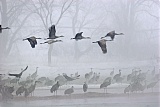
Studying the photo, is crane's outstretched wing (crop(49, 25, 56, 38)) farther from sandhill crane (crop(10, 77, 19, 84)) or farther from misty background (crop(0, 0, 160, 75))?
sandhill crane (crop(10, 77, 19, 84))

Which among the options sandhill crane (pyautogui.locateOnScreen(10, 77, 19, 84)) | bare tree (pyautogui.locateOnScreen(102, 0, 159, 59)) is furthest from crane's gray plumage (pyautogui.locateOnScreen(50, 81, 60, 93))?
bare tree (pyautogui.locateOnScreen(102, 0, 159, 59))

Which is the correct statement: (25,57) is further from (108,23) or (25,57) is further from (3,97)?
(108,23)

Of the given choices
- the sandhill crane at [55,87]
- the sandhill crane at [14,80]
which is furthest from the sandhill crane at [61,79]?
the sandhill crane at [14,80]

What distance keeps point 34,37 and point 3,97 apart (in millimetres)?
277

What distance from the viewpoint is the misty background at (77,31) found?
1.23m

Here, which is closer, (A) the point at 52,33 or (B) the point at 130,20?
(A) the point at 52,33

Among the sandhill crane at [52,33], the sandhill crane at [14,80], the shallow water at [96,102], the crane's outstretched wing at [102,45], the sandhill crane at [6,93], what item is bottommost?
the shallow water at [96,102]

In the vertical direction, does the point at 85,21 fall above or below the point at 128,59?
above

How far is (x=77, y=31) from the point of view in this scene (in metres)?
1.25

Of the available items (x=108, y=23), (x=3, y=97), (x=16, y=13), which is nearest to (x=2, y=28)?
(x=16, y=13)

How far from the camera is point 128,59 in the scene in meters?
1.31

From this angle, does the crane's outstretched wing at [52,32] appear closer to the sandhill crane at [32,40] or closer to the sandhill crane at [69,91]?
the sandhill crane at [32,40]

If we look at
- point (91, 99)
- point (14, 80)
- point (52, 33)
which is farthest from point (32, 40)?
point (91, 99)

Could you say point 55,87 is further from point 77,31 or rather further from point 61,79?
point 77,31
